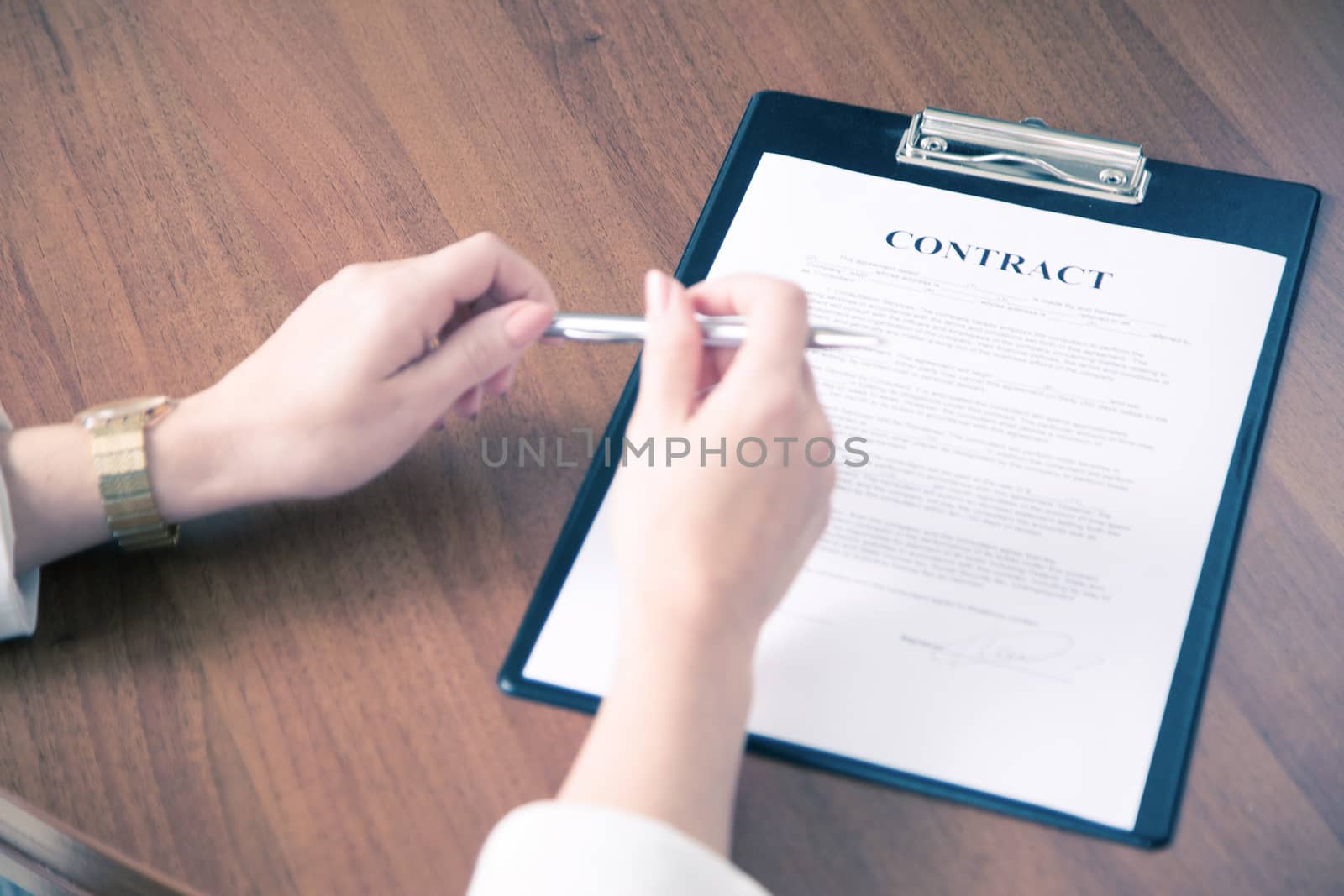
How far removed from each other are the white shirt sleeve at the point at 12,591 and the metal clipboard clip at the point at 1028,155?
598 millimetres

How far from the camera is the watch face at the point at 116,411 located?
2.08 ft

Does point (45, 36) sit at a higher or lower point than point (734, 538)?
higher

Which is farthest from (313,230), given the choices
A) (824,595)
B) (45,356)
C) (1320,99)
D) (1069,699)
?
(1320,99)

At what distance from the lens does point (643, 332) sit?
2.09ft

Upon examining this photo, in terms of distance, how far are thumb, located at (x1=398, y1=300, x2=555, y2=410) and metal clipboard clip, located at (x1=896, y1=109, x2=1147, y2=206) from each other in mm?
320

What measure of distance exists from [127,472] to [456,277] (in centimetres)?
21

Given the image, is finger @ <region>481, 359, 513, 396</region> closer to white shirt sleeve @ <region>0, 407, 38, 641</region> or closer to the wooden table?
the wooden table

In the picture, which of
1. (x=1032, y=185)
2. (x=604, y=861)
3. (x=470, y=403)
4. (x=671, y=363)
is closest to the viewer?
(x=604, y=861)

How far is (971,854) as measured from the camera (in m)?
0.53

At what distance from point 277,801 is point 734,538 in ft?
0.85

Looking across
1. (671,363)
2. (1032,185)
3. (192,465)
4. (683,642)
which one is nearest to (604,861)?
(683,642)

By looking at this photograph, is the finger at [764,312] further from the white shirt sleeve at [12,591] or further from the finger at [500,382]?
the white shirt sleeve at [12,591]

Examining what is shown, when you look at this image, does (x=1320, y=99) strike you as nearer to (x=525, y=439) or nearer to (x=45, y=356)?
(x=525, y=439)
